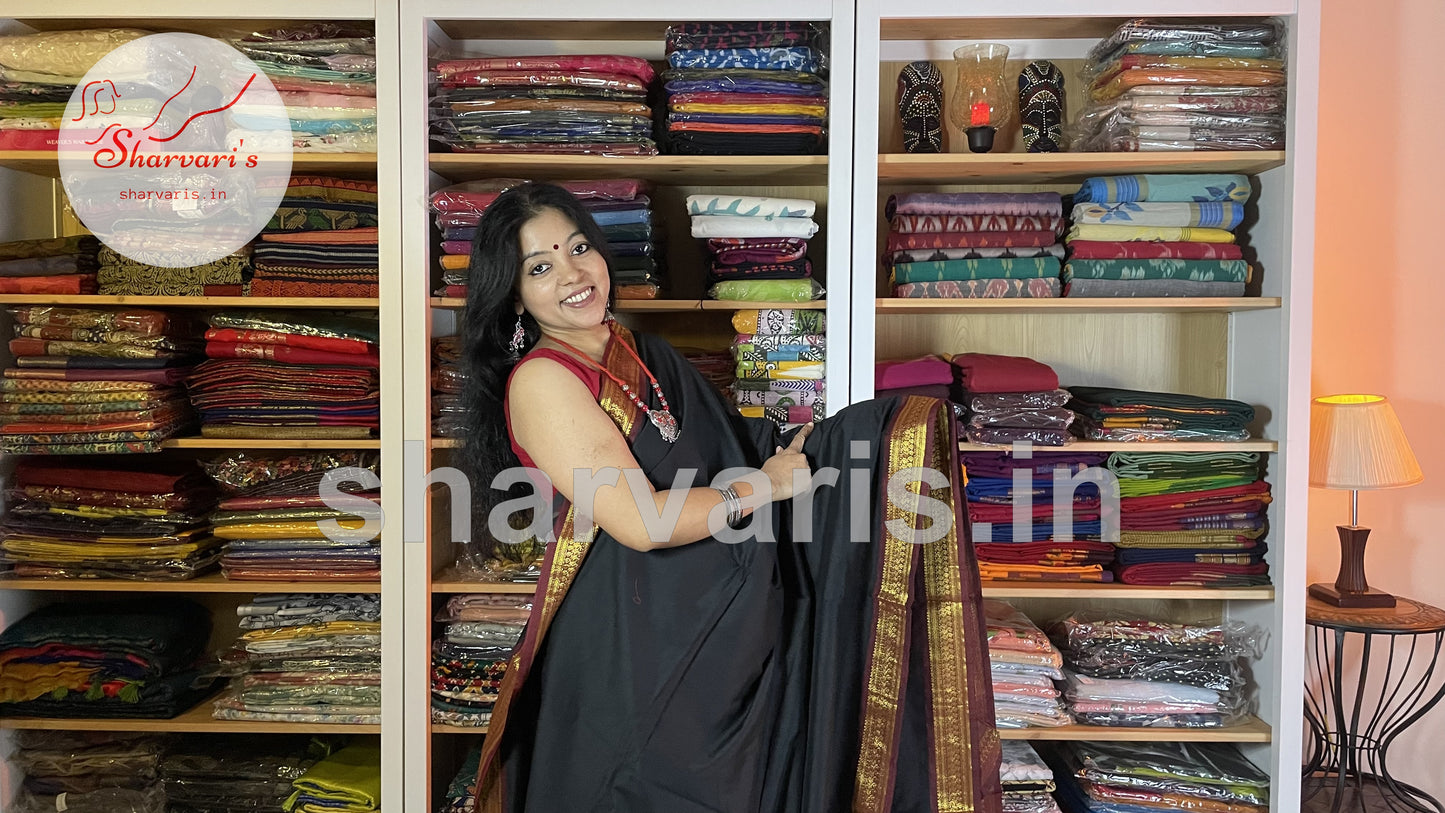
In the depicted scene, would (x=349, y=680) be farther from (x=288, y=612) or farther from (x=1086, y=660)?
(x=1086, y=660)

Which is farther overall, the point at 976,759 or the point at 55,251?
the point at 55,251

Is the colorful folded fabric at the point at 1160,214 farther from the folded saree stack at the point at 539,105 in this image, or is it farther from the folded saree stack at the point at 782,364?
the folded saree stack at the point at 539,105

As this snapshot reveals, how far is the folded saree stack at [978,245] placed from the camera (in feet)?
8.21

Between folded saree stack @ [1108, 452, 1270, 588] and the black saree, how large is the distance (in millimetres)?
1062

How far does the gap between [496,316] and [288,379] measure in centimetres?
102

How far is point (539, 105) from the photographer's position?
7.87 feet

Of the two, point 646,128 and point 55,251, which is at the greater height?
point 646,128

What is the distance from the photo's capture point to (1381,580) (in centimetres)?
287

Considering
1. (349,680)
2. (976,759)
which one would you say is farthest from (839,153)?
(349,680)

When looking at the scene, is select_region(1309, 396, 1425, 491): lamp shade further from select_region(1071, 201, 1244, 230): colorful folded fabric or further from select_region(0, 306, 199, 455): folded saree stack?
select_region(0, 306, 199, 455): folded saree stack

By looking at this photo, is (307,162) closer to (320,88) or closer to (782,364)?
(320,88)

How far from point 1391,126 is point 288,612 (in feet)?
10.2

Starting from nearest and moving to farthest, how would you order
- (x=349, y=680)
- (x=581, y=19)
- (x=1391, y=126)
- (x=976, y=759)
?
(x=976, y=759) → (x=581, y=19) → (x=349, y=680) → (x=1391, y=126)

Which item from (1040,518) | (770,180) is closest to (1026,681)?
(1040,518)
